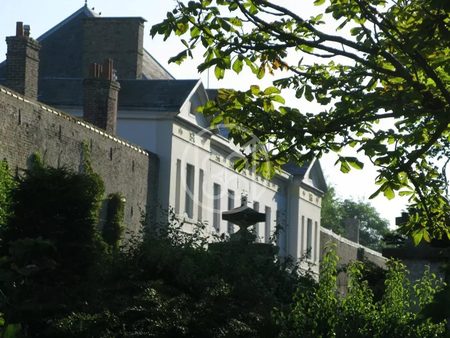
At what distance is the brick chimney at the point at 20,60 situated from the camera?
35.0 metres

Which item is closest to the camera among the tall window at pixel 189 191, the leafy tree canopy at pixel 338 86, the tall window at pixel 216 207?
the leafy tree canopy at pixel 338 86

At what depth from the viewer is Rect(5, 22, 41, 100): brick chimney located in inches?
1379

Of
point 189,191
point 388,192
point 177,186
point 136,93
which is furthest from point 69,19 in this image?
point 388,192

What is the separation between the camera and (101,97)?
130 feet

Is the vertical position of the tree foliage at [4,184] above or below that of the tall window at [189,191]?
below

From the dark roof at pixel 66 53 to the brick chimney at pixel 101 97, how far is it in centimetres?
1058

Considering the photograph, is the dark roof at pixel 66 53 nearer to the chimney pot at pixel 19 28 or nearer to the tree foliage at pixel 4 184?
the chimney pot at pixel 19 28

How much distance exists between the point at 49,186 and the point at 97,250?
1.32m

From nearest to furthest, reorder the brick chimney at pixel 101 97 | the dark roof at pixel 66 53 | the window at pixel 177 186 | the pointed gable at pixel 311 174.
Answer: the brick chimney at pixel 101 97
the window at pixel 177 186
the dark roof at pixel 66 53
the pointed gable at pixel 311 174

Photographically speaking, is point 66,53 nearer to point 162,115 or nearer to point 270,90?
point 162,115

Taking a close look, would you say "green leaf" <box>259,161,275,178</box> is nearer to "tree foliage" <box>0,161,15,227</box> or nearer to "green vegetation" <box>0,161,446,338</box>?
"green vegetation" <box>0,161,446,338</box>

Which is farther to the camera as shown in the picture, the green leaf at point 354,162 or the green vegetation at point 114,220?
the green vegetation at point 114,220

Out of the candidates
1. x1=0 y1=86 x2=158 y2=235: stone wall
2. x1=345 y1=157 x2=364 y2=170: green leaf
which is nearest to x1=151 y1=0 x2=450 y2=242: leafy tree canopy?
x1=345 y1=157 x2=364 y2=170: green leaf

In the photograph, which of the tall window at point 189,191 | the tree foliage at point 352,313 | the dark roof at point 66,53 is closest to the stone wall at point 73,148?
the tall window at point 189,191
